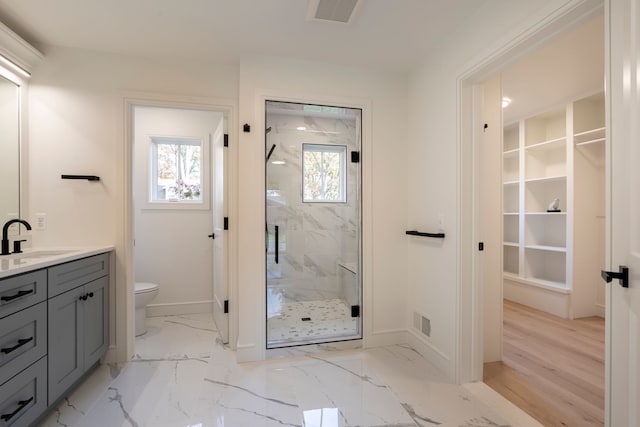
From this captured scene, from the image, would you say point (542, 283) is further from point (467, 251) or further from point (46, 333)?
point (46, 333)

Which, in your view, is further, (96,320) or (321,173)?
(321,173)

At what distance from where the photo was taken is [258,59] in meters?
2.28

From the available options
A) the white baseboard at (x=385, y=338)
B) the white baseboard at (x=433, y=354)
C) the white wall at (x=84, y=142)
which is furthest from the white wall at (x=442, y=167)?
the white wall at (x=84, y=142)

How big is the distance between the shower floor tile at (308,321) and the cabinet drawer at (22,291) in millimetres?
1501

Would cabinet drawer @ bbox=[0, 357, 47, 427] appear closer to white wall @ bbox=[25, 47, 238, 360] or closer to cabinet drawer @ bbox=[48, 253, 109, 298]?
cabinet drawer @ bbox=[48, 253, 109, 298]

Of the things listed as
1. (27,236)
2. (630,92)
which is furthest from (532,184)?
(27,236)

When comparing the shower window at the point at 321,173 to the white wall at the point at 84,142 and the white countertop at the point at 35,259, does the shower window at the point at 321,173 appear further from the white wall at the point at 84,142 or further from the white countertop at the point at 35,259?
the white countertop at the point at 35,259

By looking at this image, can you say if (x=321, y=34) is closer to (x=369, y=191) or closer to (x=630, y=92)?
(x=369, y=191)

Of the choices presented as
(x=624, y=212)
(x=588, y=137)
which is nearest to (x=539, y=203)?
(x=588, y=137)

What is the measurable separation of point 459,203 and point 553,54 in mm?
1541

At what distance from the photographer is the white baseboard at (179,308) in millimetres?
3230

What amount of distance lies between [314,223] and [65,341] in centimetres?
238

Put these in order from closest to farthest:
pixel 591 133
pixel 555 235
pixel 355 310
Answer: pixel 355 310, pixel 591 133, pixel 555 235

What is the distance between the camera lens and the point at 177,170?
3.43 metres
